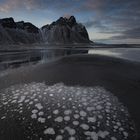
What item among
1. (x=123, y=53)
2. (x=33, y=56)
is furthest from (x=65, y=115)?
(x=123, y=53)

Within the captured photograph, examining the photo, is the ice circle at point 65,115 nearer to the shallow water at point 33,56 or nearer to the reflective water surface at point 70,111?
the reflective water surface at point 70,111

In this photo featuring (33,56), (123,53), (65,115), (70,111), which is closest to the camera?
(65,115)

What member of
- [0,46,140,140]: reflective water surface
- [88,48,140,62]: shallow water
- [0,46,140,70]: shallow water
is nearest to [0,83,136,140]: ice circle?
[0,46,140,140]: reflective water surface

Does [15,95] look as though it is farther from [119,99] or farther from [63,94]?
[119,99]

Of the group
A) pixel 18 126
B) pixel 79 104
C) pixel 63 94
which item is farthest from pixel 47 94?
pixel 18 126

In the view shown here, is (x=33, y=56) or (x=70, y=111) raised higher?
(x=70, y=111)

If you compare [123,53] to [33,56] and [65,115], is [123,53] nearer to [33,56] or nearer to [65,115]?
[33,56]

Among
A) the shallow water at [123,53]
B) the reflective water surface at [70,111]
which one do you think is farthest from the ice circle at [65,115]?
the shallow water at [123,53]

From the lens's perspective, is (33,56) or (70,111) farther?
(33,56)

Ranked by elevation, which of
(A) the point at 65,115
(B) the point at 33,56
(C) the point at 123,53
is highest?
(A) the point at 65,115
